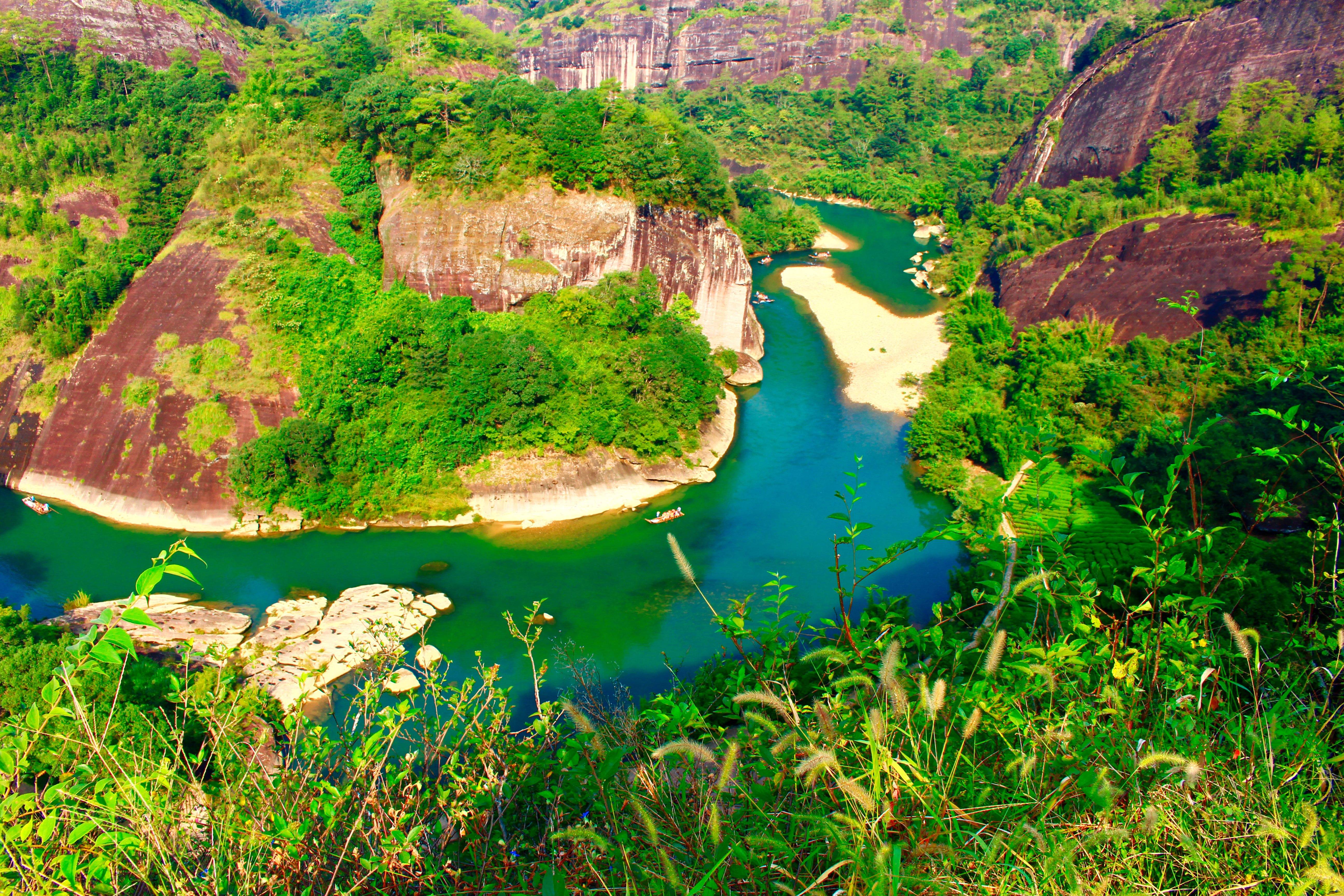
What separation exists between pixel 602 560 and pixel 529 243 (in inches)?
513

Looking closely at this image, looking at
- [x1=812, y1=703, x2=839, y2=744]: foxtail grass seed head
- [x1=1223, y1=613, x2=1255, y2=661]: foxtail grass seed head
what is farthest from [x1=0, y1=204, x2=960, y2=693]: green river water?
[x1=812, y1=703, x2=839, y2=744]: foxtail grass seed head

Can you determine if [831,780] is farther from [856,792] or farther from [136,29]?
[136,29]

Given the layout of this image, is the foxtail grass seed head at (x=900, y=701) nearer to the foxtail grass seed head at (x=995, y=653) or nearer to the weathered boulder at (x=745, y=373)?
the foxtail grass seed head at (x=995, y=653)

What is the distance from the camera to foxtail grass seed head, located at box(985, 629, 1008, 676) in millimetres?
3289

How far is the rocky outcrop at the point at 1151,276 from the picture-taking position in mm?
26891

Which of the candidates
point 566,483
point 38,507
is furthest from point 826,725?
point 38,507

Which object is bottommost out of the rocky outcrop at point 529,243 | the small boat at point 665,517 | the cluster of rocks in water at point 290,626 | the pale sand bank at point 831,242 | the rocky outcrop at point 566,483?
the cluster of rocks in water at point 290,626

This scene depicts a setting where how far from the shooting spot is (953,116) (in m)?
68.2

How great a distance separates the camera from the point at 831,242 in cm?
4906

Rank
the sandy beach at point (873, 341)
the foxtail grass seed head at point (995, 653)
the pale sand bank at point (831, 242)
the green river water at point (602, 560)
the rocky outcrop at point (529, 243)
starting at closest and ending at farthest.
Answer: the foxtail grass seed head at point (995, 653) → the green river water at point (602, 560) → the rocky outcrop at point (529, 243) → the sandy beach at point (873, 341) → the pale sand bank at point (831, 242)

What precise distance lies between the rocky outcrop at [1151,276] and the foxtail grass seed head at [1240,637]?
25.7 m

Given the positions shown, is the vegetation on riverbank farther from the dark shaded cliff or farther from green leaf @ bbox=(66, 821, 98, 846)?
the dark shaded cliff

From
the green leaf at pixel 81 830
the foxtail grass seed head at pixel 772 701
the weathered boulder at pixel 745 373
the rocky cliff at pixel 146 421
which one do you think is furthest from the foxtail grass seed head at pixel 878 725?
the weathered boulder at pixel 745 373

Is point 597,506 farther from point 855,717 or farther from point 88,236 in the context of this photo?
point 88,236
